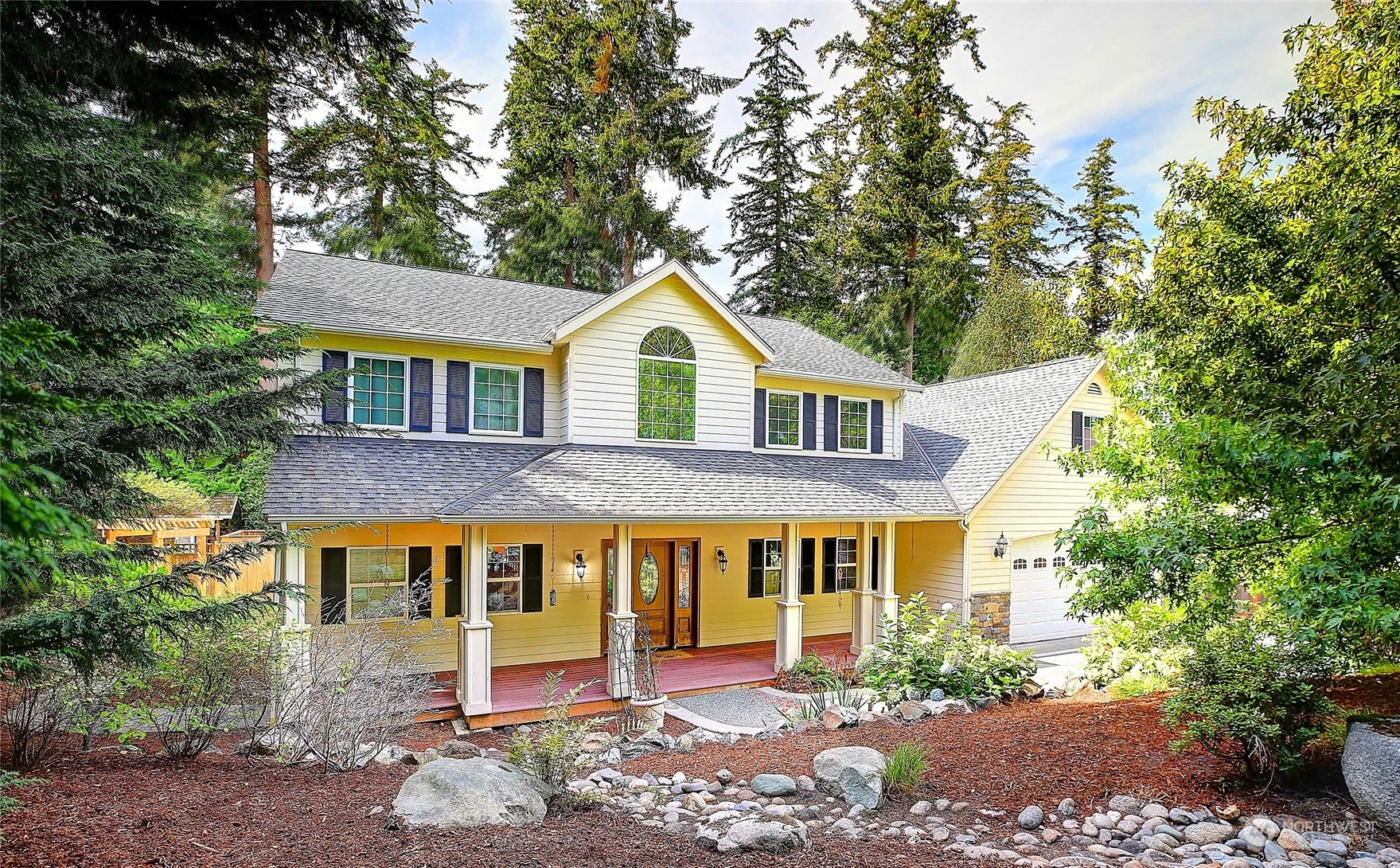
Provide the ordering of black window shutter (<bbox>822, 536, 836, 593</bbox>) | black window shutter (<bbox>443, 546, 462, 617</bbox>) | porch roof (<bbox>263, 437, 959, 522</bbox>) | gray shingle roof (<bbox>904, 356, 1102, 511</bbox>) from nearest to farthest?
porch roof (<bbox>263, 437, 959, 522</bbox>), black window shutter (<bbox>443, 546, 462, 617</bbox>), gray shingle roof (<bbox>904, 356, 1102, 511</bbox>), black window shutter (<bbox>822, 536, 836, 593</bbox>)

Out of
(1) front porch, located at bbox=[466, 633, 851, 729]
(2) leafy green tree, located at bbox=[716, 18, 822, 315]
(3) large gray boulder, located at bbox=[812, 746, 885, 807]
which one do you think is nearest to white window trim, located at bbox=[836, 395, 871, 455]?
(1) front porch, located at bbox=[466, 633, 851, 729]

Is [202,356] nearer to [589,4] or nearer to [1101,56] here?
[1101,56]

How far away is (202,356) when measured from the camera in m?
5.68

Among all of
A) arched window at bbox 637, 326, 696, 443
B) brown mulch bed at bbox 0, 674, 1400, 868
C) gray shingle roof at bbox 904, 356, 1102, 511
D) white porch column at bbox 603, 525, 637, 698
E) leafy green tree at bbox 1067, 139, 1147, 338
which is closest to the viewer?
brown mulch bed at bbox 0, 674, 1400, 868

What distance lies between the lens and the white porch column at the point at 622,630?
961cm

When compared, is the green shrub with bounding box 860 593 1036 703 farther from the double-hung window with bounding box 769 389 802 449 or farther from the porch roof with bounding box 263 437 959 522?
the double-hung window with bounding box 769 389 802 449

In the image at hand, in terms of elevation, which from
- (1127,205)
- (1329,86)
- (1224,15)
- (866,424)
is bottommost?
(866,424)

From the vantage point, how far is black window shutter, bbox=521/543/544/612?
11.2 metres

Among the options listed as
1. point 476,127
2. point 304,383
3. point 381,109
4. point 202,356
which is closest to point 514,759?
point 304,383

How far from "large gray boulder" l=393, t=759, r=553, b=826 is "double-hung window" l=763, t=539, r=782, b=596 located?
8665mm

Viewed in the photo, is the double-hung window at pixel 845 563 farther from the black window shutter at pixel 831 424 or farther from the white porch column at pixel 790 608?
the white porch column at pixel 790 608

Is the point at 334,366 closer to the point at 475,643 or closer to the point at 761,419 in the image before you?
the point at 475,643

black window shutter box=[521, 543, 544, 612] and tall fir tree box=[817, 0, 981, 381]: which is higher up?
tall fir tree box=[817, 0, 981, 381]

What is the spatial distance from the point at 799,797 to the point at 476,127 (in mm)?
24583
